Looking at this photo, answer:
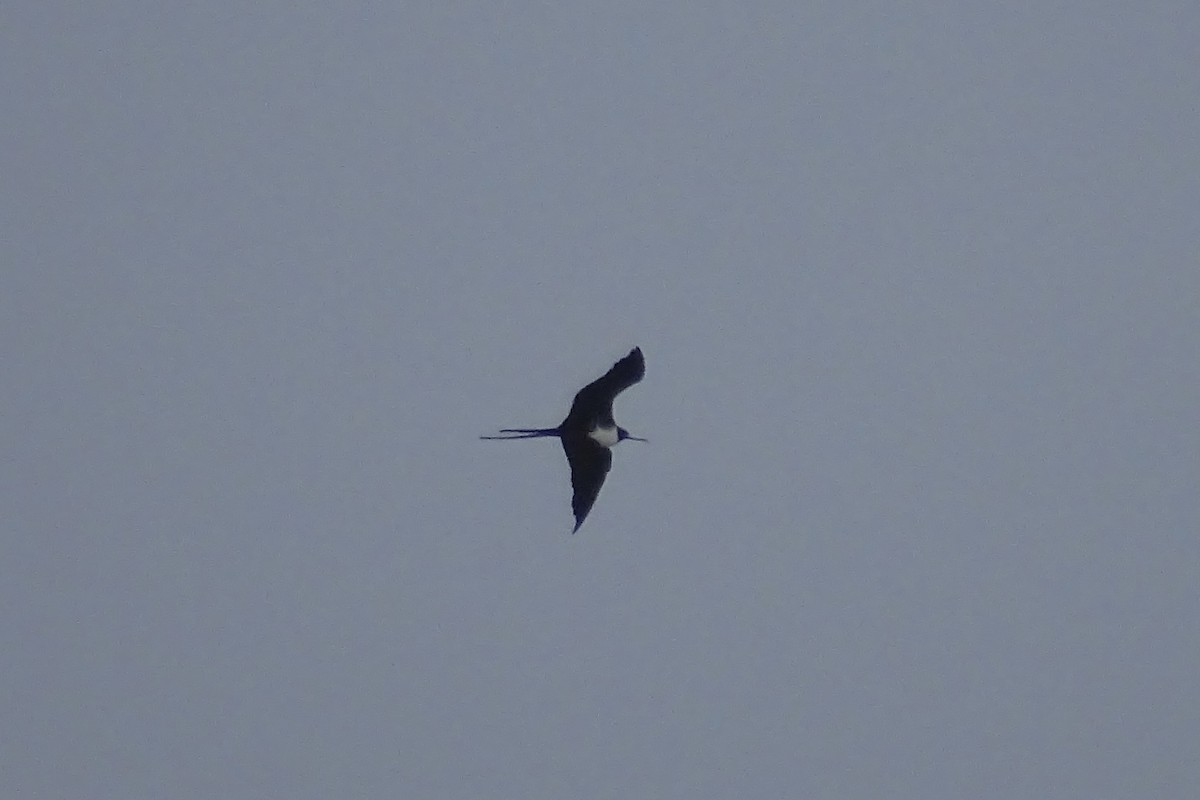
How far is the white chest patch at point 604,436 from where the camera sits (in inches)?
728

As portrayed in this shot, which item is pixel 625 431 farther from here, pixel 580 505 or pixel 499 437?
pixel 499 437

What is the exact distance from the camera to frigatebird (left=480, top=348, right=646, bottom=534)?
17.9 metres

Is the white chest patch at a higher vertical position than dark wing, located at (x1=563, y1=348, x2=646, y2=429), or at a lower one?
lower

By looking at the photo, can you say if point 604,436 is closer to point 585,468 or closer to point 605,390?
point 585,468

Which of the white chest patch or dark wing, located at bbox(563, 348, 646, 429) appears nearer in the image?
dark wing, located at bbox(563, 348, 646, 429)

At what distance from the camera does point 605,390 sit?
1791cm

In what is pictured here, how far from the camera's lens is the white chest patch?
60.7ft

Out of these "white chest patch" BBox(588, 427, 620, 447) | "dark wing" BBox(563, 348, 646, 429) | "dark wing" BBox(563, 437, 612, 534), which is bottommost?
"dark wing" BBox(563, 437, 612, 534)

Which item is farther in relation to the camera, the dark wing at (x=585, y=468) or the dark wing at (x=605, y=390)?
the dark wing at (x=585, y=468)

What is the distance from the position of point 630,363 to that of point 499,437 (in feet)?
4.87

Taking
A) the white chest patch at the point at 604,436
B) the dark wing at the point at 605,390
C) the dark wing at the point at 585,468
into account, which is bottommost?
the dark wing at the point at 585,468

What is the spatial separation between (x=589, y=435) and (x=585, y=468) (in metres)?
0.34

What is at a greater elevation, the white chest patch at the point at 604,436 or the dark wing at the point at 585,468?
the white chest patch at the point at 604,436

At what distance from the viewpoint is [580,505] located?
18.4 meters
